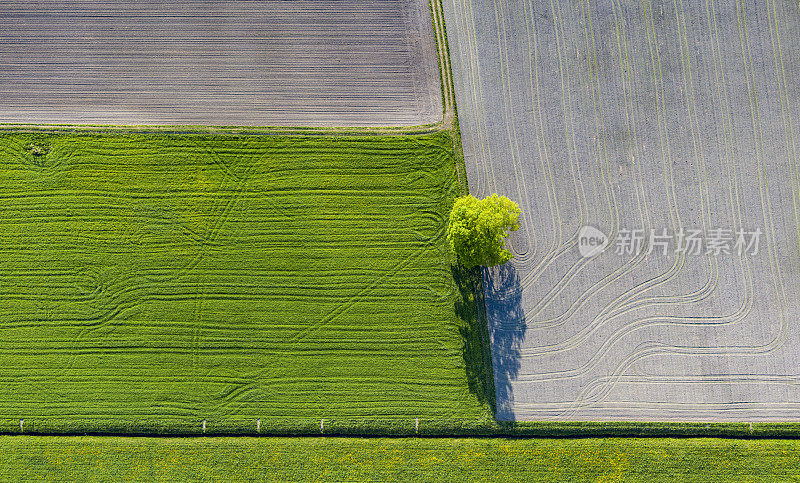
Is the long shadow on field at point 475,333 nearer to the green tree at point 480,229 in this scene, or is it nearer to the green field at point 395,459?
the green tree at point 480,229

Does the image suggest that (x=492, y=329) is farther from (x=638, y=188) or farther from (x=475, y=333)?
(x=638, y=188)

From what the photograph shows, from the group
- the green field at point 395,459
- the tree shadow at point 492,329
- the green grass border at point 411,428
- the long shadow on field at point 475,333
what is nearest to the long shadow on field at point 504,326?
the tree shadow at point 492,329

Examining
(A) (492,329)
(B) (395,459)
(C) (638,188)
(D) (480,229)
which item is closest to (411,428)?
(B) (395,459)

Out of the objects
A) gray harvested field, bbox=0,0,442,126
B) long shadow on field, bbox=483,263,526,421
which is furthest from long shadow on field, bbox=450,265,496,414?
gray harvested field, bbox=0,0,442,126

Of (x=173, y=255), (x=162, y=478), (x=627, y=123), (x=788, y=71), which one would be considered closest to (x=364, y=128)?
(x=173, y=255)

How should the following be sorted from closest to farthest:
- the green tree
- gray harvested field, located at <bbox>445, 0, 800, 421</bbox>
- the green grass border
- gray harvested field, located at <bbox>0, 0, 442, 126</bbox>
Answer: the green tree < the green grass border < gray harvested field, located at <bbox>445, 0, 800, 421</bbox> < gray harvested field, located at <bbox>0, 0, 442, 126</bbox>

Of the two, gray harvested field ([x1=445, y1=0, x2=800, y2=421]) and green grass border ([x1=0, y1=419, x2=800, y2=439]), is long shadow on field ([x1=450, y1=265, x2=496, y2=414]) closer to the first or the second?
gray harvested field ([x1=445, y1=0, x2=800, y2=421])
